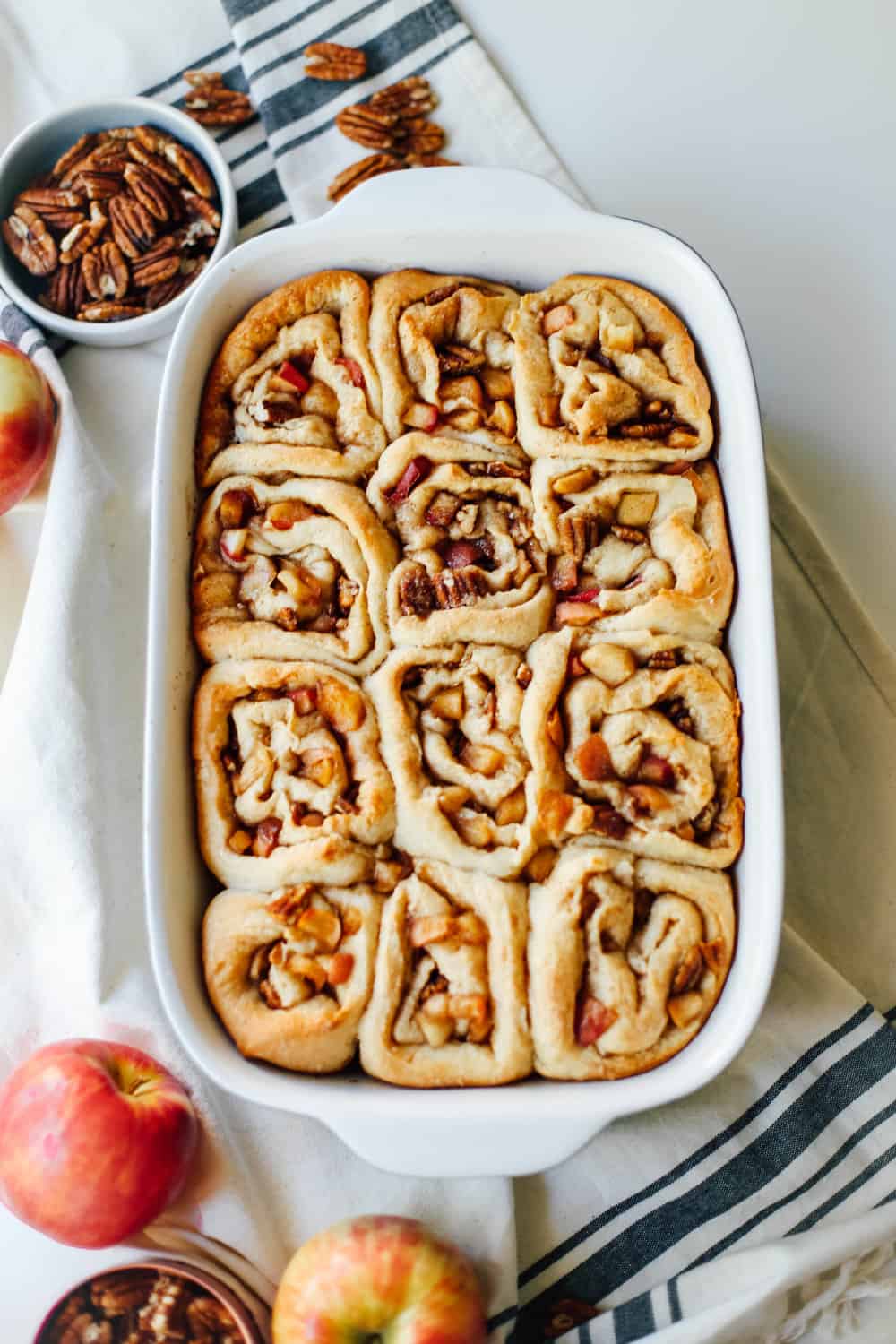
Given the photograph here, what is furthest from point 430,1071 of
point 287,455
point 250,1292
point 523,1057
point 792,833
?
point 287,455

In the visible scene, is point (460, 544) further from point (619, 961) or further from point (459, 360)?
point (619, 961)

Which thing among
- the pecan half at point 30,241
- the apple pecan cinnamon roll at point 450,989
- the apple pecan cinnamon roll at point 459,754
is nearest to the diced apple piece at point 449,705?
the apple pecan cinnamon roll at point 459,754

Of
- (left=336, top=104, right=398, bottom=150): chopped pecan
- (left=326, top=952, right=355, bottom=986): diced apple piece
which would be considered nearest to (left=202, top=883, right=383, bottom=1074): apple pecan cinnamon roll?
(left=326, top=952, right=355, bottom=986): diced apple piece

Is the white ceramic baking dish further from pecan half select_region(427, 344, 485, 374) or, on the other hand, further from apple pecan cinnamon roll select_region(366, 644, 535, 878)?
apple pecan cinnamon roll select_region(366, 644, 535, 878)

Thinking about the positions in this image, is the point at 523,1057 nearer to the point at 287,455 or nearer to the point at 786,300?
the point at 287,455

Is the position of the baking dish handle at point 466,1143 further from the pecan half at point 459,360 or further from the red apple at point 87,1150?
the pecan half at point 459,360

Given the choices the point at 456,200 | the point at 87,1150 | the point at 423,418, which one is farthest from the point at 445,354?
the point at 87,1150

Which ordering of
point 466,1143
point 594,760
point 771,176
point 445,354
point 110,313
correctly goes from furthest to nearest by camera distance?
point 771,176 < point 110,313 < point 445,354 < point 594,760 < point 466,1143

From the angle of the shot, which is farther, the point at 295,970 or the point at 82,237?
the point at 82,237
